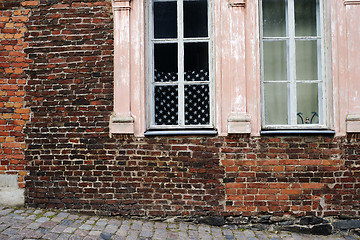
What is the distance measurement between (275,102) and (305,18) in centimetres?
143

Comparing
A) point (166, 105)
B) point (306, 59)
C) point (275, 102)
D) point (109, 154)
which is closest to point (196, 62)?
point (166, 105)

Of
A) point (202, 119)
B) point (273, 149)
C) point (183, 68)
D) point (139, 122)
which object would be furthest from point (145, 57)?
point (273, 149)

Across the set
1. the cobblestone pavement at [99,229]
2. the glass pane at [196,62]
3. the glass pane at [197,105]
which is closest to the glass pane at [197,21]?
the glass pane at [196,62]

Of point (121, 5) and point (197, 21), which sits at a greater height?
point (121, 5)

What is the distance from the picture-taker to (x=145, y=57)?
4629 mm

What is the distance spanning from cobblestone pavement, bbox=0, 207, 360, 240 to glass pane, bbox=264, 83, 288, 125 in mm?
1730

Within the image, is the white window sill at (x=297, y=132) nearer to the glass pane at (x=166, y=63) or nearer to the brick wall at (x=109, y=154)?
the brick wall at (x=109, y=154)

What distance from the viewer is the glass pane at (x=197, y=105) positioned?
463 cm

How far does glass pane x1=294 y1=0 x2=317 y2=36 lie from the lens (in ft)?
15.3

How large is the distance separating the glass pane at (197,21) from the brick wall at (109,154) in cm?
122

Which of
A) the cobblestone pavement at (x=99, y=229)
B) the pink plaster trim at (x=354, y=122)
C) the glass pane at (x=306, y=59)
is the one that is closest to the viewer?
the cobblestone pavement at (x=99, y=229)

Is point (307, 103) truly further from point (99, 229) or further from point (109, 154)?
point (99, 229)

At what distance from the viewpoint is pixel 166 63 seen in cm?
470

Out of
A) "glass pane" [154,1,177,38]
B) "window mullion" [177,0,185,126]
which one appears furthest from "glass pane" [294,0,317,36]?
"glass pane" [154,1,177,38]
